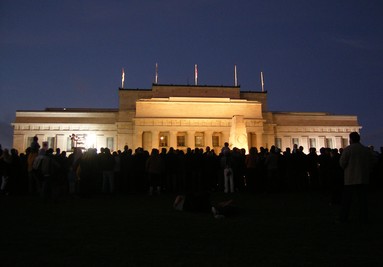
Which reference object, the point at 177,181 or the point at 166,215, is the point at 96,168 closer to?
the point at 177,181

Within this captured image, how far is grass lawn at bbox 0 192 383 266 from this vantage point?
16.3 ft

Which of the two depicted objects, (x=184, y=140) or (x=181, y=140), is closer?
(x=184, y=140)

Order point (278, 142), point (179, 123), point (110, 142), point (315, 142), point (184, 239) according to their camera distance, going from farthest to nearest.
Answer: point (315, 142) → point (278, 142) → point (110, 142) → point (179, 123) → point (184, 239)

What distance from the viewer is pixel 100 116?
185 ft

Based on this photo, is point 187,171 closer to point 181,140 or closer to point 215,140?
point 181,140

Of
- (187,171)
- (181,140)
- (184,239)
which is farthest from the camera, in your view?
(181,140)

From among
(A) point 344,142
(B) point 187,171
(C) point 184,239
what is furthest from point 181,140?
(C) point 184,239

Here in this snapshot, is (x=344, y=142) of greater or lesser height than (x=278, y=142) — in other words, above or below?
below

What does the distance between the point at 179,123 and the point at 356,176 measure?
43296mm

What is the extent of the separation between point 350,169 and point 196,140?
46.7 m

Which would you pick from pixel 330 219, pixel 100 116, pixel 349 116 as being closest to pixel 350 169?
pixel 330 219

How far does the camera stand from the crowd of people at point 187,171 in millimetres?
15695

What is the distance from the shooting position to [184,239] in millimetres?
6352

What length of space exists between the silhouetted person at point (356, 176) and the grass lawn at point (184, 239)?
389 millimetres
